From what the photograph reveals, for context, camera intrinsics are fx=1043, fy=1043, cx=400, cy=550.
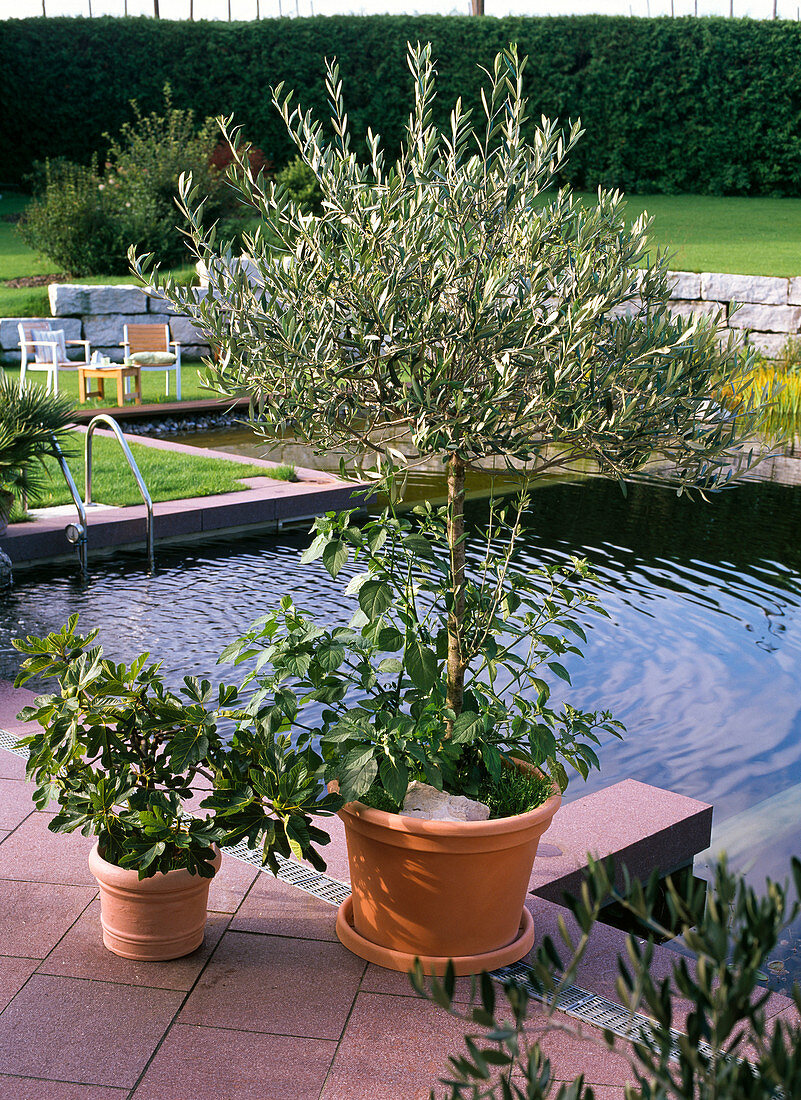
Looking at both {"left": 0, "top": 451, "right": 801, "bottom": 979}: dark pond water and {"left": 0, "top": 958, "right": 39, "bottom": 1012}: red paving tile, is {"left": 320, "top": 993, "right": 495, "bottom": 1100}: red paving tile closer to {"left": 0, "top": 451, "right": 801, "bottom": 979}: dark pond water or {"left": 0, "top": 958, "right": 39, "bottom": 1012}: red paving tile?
{"left": 0, "top": 958, "right": 39, "bottom": 1012}: red paving tile

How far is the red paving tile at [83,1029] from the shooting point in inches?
94.7

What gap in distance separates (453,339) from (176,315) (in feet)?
40.1

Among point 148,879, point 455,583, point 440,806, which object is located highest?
point 455,583

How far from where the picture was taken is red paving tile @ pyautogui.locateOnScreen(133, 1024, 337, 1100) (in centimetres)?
234

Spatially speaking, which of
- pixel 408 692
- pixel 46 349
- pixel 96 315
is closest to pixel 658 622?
pixel 408 692

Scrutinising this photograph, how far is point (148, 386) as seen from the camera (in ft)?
47.0

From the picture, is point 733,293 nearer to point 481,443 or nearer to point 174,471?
point 174,471

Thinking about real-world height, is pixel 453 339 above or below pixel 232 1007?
above

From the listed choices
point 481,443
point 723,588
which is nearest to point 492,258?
point 481,443

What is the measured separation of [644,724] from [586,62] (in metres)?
23.4

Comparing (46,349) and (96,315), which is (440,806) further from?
(96,315)

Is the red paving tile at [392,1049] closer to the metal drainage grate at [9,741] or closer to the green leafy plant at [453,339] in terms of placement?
the green leafy plant at [453,339]

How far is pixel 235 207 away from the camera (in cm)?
1889

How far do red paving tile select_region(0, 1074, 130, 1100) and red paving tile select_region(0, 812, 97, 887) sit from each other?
935 mm
